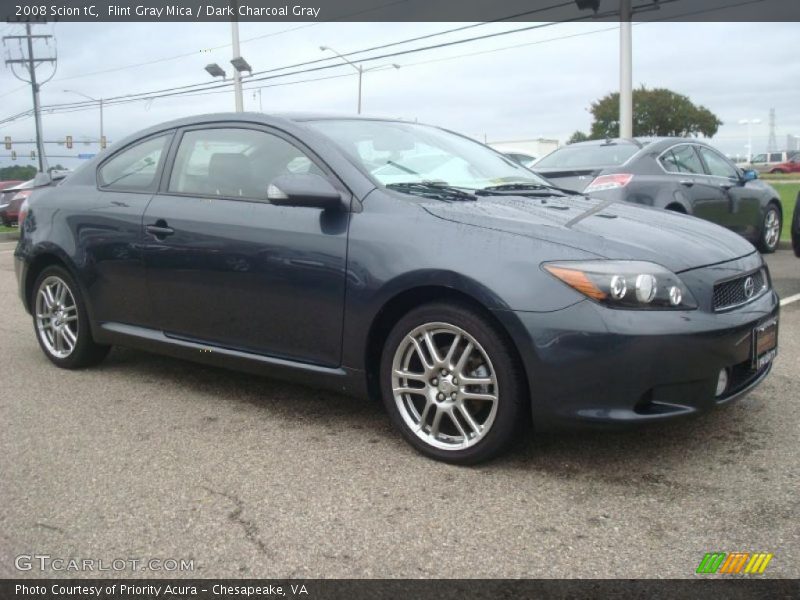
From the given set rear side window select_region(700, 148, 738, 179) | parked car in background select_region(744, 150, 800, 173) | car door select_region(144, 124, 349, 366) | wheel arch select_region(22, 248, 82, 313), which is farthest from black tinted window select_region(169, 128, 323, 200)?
parked car in background select_region(744, 150, 800, 173)

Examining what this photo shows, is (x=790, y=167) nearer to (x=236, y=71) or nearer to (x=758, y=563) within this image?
(x=236, y=71)

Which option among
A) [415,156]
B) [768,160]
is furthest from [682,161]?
[768,160]

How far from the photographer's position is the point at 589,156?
29.5 feet

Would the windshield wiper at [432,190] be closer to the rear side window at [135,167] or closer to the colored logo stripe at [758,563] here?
the rear side window at [135,167]

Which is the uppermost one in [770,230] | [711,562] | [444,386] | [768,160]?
[768,160]

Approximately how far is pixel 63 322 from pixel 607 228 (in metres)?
3.49

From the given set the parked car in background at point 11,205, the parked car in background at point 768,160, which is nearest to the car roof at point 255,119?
the parked car in background at point 11,205

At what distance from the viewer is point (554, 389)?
3.14 m

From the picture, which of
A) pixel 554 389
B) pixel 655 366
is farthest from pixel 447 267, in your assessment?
pixel 655 366

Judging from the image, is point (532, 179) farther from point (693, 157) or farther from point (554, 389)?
point (693, 157)

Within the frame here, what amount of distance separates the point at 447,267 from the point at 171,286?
175 centimetres

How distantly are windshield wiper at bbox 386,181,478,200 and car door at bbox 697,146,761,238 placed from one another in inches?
238

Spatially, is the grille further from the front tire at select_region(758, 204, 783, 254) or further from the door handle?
the front tire at select_region(758, 204, 783, 254)

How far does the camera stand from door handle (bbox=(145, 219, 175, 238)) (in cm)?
438
